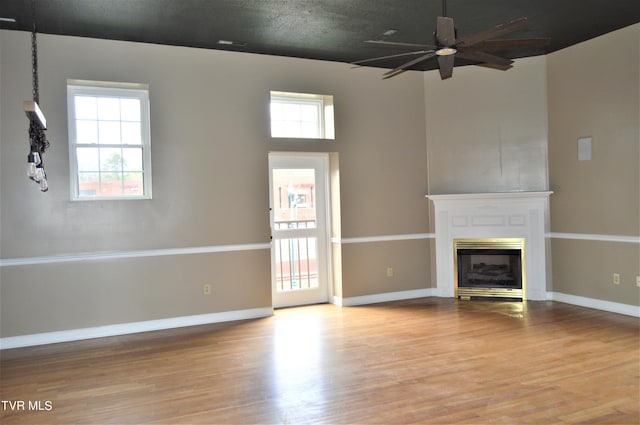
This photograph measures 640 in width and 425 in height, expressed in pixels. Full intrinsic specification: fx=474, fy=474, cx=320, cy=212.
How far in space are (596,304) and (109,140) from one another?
19.4 ft

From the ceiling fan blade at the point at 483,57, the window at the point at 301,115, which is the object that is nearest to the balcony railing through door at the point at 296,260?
the window at the point at 301,115

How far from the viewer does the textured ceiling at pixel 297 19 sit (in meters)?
4.26

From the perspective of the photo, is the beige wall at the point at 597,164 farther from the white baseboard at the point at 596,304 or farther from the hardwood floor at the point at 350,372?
the hardwood floor at the point at 350,372

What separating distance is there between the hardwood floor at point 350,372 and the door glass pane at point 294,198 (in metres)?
1.34

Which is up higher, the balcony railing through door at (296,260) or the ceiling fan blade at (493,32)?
the ceiling fan blade at (493,32)

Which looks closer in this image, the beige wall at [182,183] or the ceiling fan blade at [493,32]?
the ceiling fan blade at [493,32]

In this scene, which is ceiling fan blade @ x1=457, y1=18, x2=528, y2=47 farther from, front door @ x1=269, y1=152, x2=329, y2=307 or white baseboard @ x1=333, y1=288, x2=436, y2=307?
white baseboard @ x1=333, y1=288, x2=436, y2=307

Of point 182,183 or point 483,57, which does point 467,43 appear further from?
point 182,183

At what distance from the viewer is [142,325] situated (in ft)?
17.0

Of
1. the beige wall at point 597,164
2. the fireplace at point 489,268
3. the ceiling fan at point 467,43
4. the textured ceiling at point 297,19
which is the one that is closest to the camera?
the ceiling fan at point 467,43

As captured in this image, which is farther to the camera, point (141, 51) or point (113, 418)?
point (141, 51)

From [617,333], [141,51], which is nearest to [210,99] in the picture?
[141,51]

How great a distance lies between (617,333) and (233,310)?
404 centimetres

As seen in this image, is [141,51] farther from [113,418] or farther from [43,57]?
[113,418]
